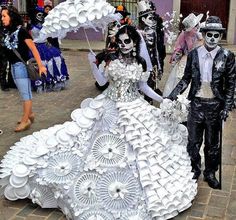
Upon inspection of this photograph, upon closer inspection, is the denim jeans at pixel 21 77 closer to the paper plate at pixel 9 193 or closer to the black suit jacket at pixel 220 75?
the paper plate at pixel 9 193

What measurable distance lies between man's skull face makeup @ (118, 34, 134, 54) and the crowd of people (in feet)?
0.03

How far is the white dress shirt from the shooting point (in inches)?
183

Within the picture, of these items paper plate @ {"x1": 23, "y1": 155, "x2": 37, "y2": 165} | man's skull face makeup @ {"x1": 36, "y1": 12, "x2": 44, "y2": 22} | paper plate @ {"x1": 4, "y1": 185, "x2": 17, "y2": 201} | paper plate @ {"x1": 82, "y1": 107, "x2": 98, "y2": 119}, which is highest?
man's skull face makeup @ {"x1": 36, "y1": 12, "x2": 44, "y2": 22}

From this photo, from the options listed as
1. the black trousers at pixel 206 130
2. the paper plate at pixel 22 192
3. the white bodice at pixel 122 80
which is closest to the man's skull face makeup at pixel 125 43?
the white bodice at pixel 122 80

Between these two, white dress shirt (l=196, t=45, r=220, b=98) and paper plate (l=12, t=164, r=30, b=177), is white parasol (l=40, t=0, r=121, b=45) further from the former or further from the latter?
paper plate (l=12, t=164, r=30, b=177)

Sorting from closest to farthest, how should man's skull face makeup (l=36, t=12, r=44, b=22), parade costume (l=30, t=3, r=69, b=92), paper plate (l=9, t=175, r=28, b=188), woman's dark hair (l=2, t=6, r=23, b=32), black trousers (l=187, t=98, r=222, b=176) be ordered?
paper plate (l=9, t=175, r=28, b=188)
black trousers (l=187, t=98, r=222, b=176)
woman's dark hair (l=2, t=6, r=23, b=32)
man's skull face makeup (l=36, t=12, r=44, b=22)
parade costume (l=30, t=3, r=69, b=92)

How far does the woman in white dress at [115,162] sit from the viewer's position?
167 inches

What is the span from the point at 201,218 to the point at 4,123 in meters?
4.12

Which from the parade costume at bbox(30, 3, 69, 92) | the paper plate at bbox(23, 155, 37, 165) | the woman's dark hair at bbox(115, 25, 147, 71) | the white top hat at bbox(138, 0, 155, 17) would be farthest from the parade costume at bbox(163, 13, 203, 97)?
the paper plate at bbox(23, 155, 37, 165)

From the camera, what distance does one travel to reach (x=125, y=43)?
181 inches

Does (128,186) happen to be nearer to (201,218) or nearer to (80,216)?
(80,216)

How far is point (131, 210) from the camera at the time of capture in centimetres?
424

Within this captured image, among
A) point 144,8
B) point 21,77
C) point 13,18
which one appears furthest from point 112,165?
point 144,8

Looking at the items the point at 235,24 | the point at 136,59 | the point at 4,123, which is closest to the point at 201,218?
the point at 136,59
